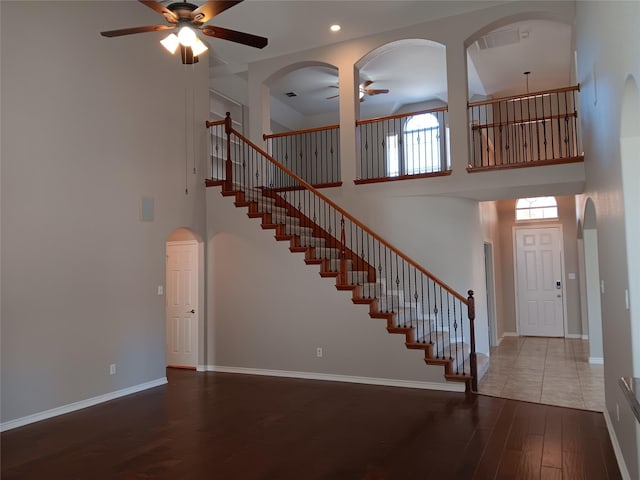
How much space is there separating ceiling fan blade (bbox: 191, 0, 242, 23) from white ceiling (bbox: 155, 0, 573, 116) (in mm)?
2547

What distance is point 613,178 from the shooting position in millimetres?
3240

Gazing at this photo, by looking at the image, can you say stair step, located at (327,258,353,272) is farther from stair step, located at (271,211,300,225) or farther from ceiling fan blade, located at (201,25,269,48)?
ceiling fan blade, located at (201,25,269,48)

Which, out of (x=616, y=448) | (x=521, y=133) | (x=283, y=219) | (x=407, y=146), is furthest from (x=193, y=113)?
(x=521, y=133)

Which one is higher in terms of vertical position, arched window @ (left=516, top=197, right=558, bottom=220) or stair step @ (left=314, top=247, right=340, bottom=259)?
arched window @ (left=516, top=197, right=558, bottom=220)

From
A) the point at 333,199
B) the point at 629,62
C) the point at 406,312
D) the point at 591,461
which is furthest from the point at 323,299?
the point at 629,62

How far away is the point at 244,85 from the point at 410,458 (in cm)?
836

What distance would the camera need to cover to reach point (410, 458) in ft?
12.0

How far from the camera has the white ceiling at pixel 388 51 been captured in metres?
6.78

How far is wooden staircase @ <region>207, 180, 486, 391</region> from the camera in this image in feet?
19.5

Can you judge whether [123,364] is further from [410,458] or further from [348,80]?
[348,80]

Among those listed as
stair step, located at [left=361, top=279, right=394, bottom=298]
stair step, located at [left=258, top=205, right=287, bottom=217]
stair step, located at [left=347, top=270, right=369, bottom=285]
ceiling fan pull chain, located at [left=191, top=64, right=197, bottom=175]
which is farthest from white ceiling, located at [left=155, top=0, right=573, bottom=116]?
stair step, located at [left=361, top=279, right=394, bottom=298]

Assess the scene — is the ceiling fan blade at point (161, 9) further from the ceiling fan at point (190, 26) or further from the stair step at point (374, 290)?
the stair step at point (374, 290)

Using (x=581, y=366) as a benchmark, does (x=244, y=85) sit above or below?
above

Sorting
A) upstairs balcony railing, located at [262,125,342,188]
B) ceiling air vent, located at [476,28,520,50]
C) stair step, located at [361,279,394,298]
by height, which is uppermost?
ceiling air vent, located at [476,28,520,50]
